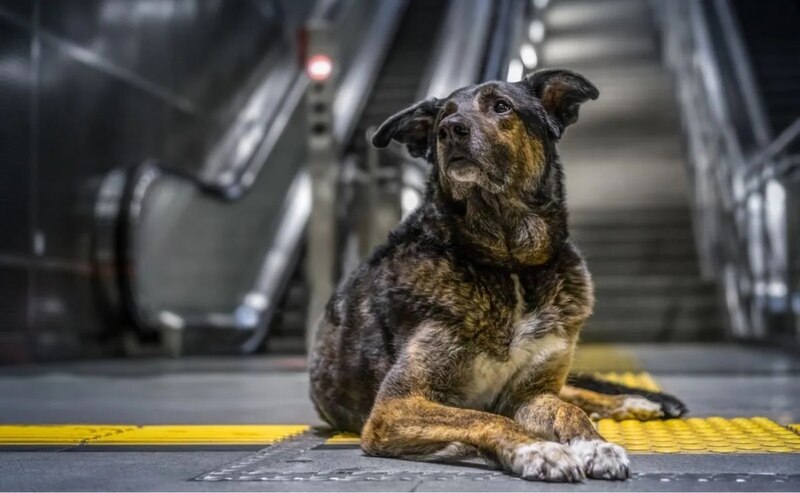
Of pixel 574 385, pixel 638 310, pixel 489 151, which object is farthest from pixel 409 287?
pixel 638 310

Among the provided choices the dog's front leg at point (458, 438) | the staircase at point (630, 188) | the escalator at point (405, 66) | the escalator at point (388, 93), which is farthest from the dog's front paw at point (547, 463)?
the escalator at point (405, 66)

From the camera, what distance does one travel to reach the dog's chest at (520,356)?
3738 millimetres

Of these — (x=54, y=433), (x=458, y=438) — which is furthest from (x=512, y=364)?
(x=54, y=433)

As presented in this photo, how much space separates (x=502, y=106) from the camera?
12.6 ft

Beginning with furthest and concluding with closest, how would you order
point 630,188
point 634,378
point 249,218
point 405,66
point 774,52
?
1. point 405,66
2. point 630,188
3. point 774,52
4. point 249,218
5. point 634,378

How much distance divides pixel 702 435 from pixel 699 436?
3cm

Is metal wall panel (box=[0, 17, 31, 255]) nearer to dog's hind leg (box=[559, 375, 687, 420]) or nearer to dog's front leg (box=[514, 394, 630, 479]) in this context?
dog's hind leg (box=[559, 375, 687, 420])

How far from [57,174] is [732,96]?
7.75 metres

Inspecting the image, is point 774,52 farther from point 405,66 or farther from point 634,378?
point 634,378

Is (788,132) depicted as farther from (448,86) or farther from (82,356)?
(82,356)

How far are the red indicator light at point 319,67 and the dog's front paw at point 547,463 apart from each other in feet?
21.6

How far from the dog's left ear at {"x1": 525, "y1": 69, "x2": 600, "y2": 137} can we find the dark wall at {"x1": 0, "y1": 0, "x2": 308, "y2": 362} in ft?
20.8

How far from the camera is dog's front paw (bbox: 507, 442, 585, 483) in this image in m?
3.17

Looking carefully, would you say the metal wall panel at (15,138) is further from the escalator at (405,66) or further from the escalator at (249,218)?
the escalator at (405,66)
